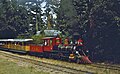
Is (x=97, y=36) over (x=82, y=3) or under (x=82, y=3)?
under

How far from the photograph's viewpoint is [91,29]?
33812 millimetres

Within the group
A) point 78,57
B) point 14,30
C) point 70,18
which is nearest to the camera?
point 78,57

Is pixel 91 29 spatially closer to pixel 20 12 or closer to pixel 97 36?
pixel 97 36

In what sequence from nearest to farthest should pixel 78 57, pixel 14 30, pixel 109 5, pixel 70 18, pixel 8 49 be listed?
1. pixel 78 57
2. pixel 109 5
3. pixel 70 18
4. pixel 8 49
5. pixel 14 30

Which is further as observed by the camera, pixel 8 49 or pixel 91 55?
pixel 8 49

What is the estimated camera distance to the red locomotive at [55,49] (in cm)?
2858

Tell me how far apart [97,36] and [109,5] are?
4.52 m

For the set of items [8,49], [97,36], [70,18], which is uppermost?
[70,18]

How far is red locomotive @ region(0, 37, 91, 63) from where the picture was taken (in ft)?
93.8

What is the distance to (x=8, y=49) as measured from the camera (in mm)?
48344

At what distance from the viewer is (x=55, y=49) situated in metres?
32.0

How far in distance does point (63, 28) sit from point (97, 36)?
24.9ft

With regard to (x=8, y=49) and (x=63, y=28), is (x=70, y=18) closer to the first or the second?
(x=63, y=28)

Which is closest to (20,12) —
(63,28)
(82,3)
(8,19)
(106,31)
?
(8,19)
